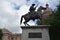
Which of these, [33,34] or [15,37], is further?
[15,37]

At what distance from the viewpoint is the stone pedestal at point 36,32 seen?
15.2m

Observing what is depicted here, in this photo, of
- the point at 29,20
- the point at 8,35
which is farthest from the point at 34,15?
the point at 8,35

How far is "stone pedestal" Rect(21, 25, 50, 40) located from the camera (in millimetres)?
15170

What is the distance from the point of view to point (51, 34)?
16109mm

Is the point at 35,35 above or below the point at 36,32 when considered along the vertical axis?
below

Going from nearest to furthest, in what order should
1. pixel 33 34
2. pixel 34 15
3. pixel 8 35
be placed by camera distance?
pixel 33 34 → pixel 34 15 → pixel 8 35

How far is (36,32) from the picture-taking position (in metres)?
15.3

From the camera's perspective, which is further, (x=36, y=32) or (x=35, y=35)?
(x=36, y=32)

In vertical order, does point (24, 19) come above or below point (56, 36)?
above

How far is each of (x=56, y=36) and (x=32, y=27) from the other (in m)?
2.42

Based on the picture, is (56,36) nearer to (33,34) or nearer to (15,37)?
(33,34)

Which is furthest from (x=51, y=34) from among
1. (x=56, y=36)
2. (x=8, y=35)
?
(x=8, y=35)

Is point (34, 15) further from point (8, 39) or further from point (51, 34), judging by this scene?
point (8, 39)

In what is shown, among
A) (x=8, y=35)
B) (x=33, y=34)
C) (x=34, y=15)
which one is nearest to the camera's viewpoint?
(x=33, y=34)
